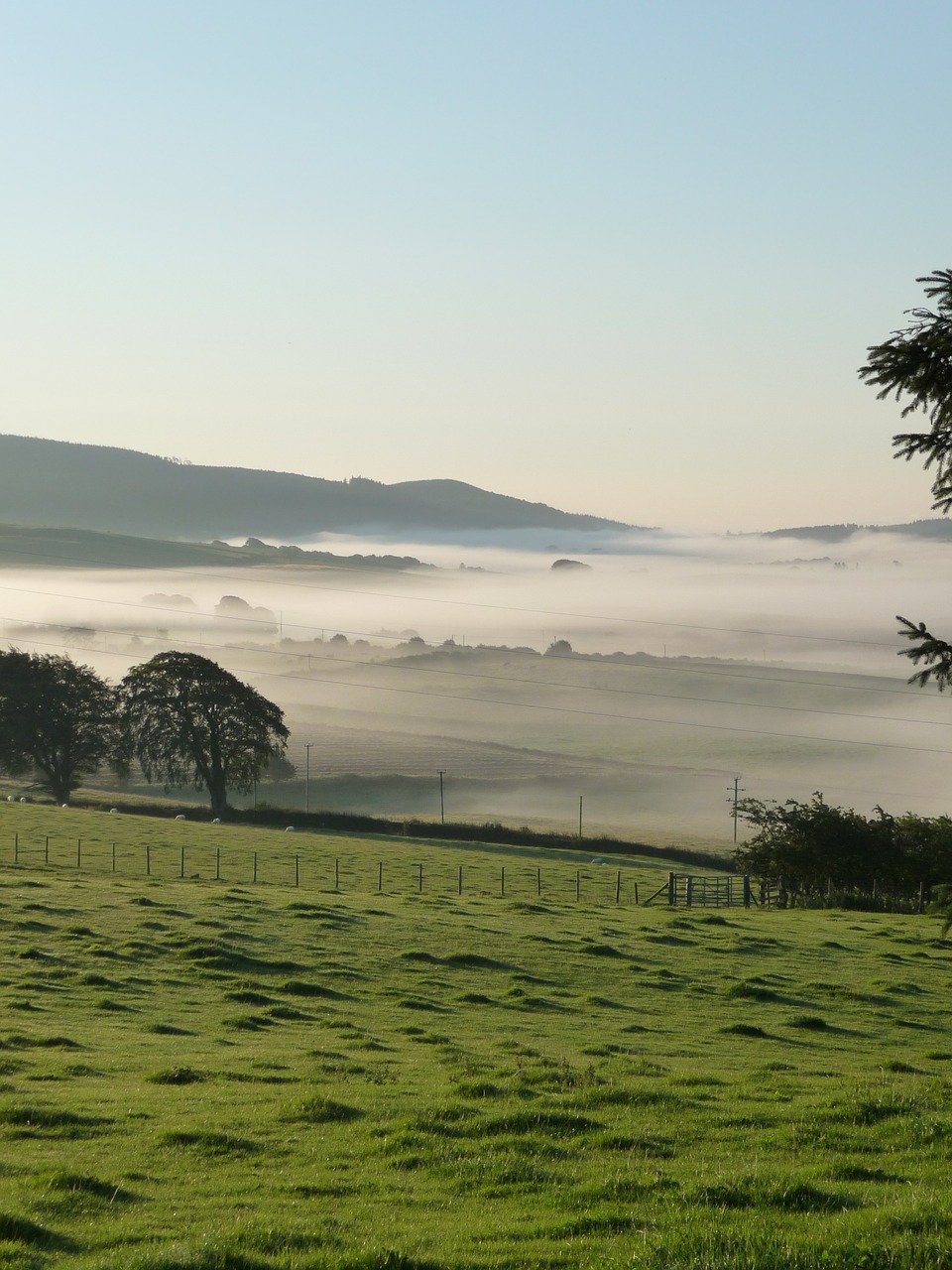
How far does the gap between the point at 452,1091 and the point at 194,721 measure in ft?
285

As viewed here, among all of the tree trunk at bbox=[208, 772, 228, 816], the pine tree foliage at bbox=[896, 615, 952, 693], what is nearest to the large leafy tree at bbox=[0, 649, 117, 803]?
the tree trunk at bbox=[208, 772, 228, 816]

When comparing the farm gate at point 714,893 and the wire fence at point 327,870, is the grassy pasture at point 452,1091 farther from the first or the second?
the farm gate at point 714,893

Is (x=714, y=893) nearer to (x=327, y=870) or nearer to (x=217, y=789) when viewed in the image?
(x=327, y=870)

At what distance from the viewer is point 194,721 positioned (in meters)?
103

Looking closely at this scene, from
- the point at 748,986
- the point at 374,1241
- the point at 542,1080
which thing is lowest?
the point at 748,986

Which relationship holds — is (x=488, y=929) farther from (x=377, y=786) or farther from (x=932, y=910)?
(x=377, y=786)

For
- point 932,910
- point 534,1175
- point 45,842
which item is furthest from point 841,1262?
point 45,842

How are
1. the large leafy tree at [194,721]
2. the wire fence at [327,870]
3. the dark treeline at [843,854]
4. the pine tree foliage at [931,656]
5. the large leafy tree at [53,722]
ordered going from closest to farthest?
1. the pine tree foliage at [931,656]
2. the wire fence at [327,870]
3. the dark treeline at [843,854]
4. the large leafy tree at [53,722]
5. the large leafy tree at [194,721]

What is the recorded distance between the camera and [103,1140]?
50.1 ft

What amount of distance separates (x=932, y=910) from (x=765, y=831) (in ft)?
212

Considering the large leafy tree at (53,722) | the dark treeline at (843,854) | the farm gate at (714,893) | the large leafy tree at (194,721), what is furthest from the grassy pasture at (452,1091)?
the large leafy tree at (53,722)

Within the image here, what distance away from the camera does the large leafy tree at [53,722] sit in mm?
101062

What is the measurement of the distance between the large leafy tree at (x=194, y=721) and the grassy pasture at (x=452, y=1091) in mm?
59870

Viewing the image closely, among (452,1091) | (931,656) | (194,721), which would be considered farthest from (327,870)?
(931,656)
